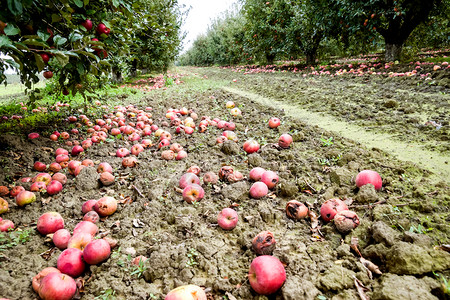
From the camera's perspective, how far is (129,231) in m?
2.39

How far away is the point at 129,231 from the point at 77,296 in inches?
27.6

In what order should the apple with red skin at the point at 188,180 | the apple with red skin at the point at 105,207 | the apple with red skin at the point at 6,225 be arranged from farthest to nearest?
→ the apple with red skin at the point at 188,180 < the apple with red skin at the point at 105,207 < the apple with red skin at the point at 6,225

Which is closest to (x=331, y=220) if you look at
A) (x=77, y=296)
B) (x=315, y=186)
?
(x=315, y=186)

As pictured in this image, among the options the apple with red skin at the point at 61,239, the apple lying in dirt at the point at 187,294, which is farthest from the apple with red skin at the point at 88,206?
the apple lying in dirt at the point at 187,294

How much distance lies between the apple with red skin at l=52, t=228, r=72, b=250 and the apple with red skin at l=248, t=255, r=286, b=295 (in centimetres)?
181

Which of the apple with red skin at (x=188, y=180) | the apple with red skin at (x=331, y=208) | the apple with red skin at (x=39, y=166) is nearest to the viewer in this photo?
the apple with red skin at (x=331, y=208)

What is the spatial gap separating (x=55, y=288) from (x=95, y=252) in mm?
340

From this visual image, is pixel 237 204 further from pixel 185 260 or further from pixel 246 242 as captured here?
pixel 185 260

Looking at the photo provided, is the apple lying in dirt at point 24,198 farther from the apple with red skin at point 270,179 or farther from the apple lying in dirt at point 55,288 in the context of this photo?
the apple with red skin at point 270,179

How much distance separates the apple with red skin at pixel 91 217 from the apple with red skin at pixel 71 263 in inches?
20.6

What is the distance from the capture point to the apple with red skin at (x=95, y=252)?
1.94 metres

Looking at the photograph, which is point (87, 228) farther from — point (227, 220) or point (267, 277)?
point (267, 277)

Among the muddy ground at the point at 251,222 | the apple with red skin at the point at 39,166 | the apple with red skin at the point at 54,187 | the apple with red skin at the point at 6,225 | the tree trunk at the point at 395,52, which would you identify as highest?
the tree trunk at the point at 395,52

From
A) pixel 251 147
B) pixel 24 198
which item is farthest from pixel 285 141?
pixel 24 198
